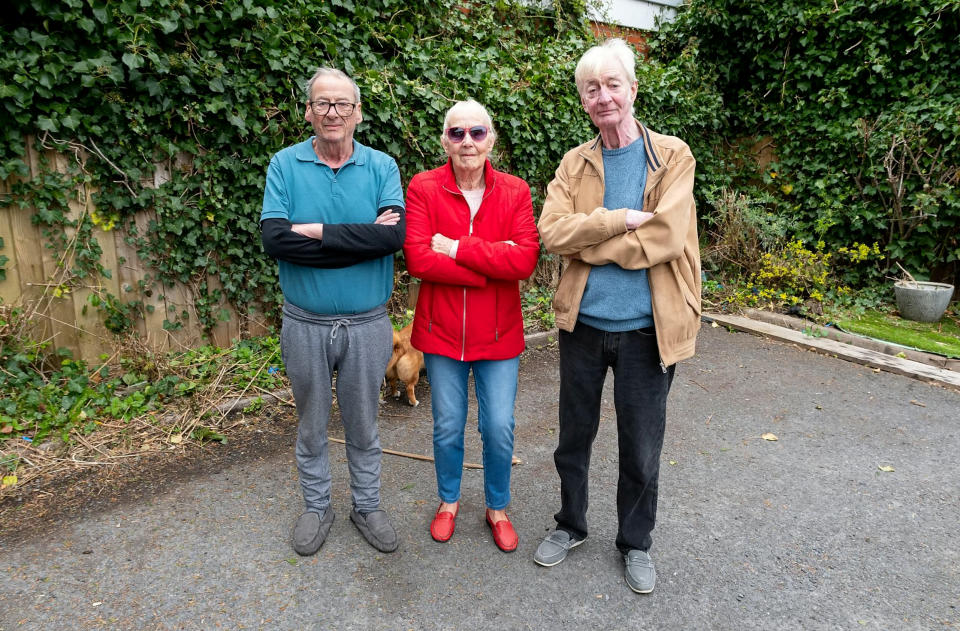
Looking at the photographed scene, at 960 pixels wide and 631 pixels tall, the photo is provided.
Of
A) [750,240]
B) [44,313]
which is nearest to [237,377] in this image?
[44,313]

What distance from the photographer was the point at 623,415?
7.76ft

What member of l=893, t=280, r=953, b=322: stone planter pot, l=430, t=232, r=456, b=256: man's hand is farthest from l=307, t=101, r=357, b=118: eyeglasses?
l=893, t=280, r=953, b=322: stone planter pot

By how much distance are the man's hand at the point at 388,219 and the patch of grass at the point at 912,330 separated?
18.1ft

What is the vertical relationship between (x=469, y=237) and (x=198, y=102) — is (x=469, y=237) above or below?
below

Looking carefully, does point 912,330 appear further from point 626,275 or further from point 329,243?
point 329,243

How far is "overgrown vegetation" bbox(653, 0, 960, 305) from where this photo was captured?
21.3 feet

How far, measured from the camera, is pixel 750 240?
7.26 meters

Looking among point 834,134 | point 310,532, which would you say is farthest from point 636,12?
point 310,532

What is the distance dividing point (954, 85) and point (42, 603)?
8910mm

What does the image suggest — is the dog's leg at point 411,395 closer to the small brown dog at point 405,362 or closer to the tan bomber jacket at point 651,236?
the small brown dog at point 405,362

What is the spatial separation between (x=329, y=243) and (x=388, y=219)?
0.28 m

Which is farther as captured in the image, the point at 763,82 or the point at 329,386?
the point at 763,82

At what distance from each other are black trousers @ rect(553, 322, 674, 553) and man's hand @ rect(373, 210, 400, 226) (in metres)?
0.86

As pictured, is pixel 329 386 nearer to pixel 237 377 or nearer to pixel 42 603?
pixel 42 603
